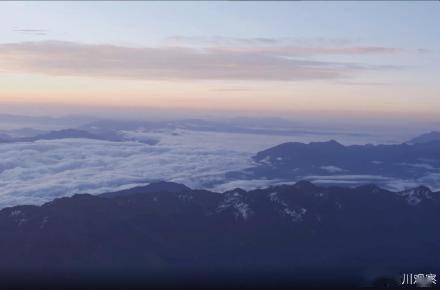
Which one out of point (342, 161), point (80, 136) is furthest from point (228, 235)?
point (80, 136)

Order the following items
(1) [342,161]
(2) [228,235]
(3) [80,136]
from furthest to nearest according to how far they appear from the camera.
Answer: (3) [80,136], (1) [342,161], (2) [228,235]

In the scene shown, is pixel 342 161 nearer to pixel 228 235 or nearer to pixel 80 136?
pixel 228 235

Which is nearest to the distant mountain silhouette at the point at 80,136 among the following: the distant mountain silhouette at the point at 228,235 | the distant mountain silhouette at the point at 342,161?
the distant mountain silhouette at the point at 342,161

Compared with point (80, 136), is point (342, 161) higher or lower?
lower

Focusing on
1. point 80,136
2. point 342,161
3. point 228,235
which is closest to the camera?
point 228,235

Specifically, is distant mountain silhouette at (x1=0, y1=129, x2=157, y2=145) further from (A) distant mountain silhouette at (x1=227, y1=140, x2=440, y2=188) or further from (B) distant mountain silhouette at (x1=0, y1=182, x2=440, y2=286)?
(B) distant mountain silhouette at (x1=0, y1=182, x2=440, y2=286)

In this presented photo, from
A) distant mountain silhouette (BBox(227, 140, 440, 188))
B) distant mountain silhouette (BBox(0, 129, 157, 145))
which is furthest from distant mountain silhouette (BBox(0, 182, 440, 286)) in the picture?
distant mountain silhouette (BBox(0, 129, 157, 145))

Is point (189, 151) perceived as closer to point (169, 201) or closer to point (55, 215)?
point (169, 201)

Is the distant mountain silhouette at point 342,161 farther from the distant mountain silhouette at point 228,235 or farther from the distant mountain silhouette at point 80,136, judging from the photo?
the distant mountain silhouette at point 80,136

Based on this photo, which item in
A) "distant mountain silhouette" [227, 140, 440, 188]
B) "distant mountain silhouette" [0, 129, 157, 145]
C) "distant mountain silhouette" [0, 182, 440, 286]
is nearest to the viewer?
"distant mountain silhouette" [0, 182, 440, 286]
